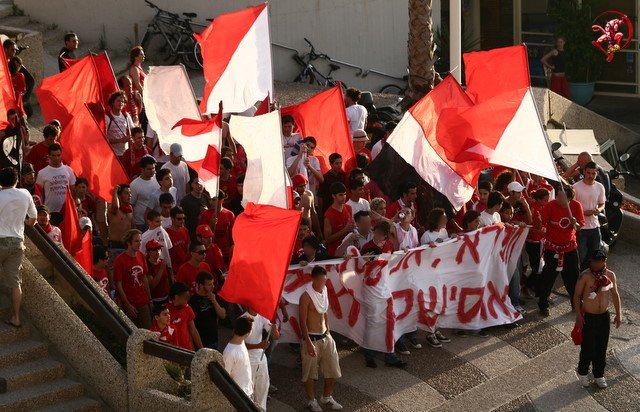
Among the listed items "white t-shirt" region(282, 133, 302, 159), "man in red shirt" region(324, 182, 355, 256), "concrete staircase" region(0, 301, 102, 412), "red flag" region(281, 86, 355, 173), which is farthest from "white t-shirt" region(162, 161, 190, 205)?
"concrete staircase" region(0, 301, 102, 412)

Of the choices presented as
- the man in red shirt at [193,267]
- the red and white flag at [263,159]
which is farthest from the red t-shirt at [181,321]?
the red and white flag at [263,159]

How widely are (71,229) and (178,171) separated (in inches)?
107

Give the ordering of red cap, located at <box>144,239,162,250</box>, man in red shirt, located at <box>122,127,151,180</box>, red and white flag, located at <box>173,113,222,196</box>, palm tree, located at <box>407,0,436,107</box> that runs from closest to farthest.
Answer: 1. red cap, located at <box>144,239,162,250</box>
2. red and white flag, located at <box>173,113,222,196</box>
3. man in red shirt, located at <box>122,127,151,180</box>
4. palm tree, located at <box>407,0,436,107</box>

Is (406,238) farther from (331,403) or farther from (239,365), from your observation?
(239,365)

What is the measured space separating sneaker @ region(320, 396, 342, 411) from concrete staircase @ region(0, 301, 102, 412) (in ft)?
7.54

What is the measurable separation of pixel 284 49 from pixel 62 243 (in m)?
12.9

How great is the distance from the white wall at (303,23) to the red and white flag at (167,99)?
7.48 meters

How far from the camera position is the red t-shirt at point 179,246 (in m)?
13.3

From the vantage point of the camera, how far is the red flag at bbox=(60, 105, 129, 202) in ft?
46.0

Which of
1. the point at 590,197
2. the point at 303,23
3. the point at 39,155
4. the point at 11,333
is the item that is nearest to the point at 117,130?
the point at 39,155

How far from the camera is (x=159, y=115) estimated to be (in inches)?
615

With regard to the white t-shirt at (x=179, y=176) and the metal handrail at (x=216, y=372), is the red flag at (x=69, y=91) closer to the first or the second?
the white t-shirt at (x=179, y=176)

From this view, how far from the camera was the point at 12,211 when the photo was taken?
1151 centimetres

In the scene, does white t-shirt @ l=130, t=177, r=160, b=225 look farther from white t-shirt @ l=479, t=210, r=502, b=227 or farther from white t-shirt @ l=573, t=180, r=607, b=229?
white t-shirt @ l=573, t=180, r=607, b=229
